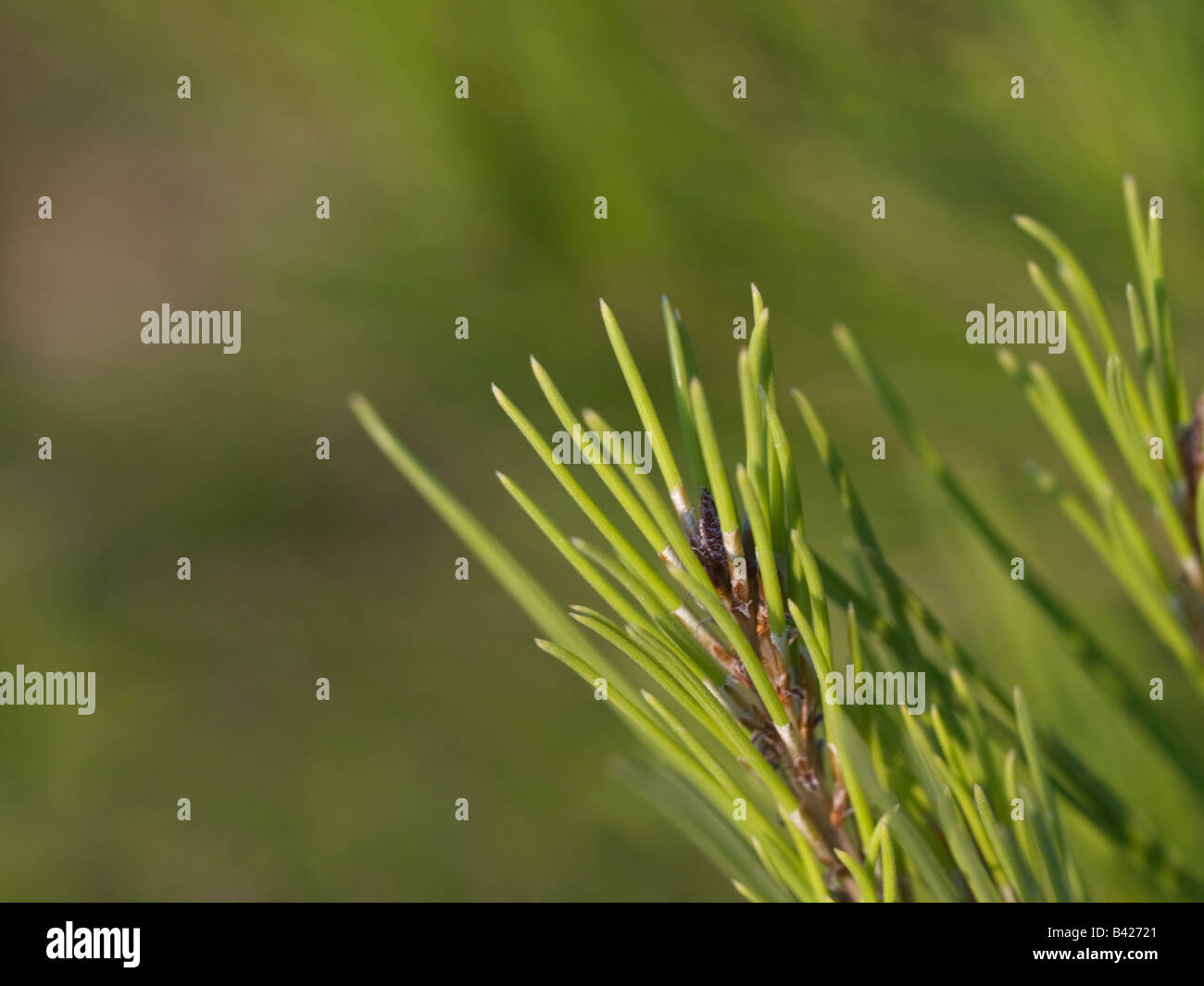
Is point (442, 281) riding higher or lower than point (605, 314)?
higher

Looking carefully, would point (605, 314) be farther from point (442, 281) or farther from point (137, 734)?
point (137, 734)

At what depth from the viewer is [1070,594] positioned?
46 cm

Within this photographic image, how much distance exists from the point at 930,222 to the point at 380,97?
28 centimetres
